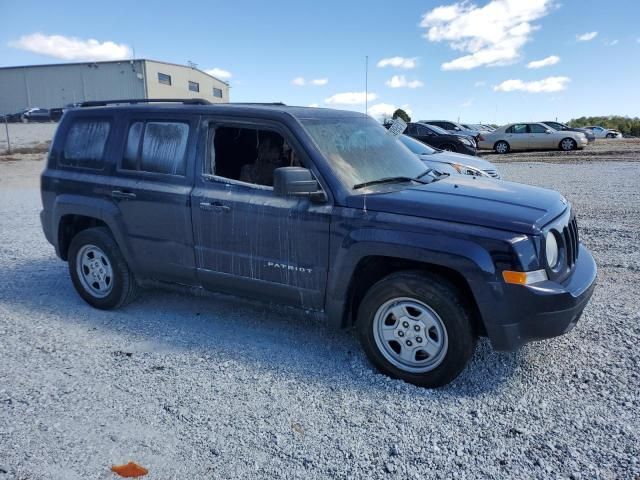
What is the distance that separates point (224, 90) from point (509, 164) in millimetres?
67419

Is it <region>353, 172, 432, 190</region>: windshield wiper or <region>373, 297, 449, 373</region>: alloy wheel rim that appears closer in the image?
<region>373, 297, 449, 373</region>: alloy wheel rim

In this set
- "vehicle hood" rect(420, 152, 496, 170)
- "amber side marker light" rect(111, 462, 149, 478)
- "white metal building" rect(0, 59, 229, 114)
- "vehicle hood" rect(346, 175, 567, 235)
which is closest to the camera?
"amber side marker light" rect(111, 462, 149, 478)

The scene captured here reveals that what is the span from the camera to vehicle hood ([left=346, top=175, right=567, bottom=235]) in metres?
3.28

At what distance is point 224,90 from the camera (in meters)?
78.9

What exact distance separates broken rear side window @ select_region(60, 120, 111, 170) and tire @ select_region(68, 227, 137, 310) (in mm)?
649

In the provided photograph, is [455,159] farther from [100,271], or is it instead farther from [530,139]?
[530,139]

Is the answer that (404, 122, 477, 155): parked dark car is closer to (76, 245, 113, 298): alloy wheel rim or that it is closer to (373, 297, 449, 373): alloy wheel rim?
(76, 245, 113, 298): alloy wheel rim

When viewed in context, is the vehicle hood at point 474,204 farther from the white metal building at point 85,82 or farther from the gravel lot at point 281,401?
the white metal building at point 85,82

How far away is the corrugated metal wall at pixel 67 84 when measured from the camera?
5809 centimetres

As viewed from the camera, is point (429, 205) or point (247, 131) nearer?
point (429, 205)

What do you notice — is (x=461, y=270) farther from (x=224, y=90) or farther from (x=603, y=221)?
(x=224, y=90)

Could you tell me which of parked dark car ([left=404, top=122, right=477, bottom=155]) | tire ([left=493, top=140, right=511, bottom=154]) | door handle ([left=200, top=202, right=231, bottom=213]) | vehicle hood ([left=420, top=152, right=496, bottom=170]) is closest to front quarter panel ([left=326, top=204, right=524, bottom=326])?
door handle ([left=200, top=202, right=231, bottom=213])

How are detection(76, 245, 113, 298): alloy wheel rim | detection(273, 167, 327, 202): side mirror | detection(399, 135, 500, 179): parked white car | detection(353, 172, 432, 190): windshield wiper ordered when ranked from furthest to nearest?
detection(399, 135, 500, 179): parked white car < detection(76, 245, 113, 298): alloy wheel rim < detection(353, 172, 432, 190): windshield wiper < detection(273, 167, 327, 202): side mirror

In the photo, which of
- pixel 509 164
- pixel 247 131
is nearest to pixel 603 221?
pixel 247 131
